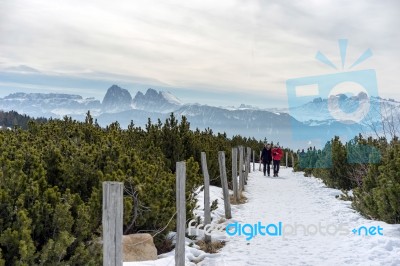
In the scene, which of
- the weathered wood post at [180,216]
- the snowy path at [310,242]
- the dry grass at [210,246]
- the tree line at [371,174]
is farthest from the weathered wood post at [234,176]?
the weathered wood post at [180,216]

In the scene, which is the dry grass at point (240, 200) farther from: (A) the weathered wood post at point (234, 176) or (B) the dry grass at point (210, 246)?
Result: (B) the dry grass at point (210, 246)

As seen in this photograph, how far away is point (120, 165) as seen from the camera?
7.30 meters

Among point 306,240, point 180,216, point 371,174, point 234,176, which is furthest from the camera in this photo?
point 234,176

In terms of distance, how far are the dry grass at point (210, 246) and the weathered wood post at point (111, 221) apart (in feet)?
14.5

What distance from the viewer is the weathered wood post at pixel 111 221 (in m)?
3.88

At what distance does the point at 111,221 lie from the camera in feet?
12.8

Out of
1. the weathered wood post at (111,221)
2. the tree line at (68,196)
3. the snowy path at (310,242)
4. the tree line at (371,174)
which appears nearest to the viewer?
the weathered wood post at (111,221)

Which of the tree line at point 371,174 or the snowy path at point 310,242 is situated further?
the tree line at point 371,174

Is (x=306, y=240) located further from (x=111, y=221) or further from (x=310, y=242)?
(x=111, y=221)

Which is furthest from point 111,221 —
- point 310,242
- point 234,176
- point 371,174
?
point 234,176

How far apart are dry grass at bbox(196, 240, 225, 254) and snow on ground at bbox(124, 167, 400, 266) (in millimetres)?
130

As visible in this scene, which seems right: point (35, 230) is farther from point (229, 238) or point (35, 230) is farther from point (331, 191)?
point (331, 191)

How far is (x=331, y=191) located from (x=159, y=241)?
34.5 feet

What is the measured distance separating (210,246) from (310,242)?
2091 mm
